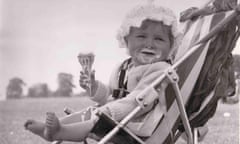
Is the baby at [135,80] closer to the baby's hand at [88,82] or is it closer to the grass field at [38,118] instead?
the baby's hand at [88,82]

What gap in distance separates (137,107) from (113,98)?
0.40m

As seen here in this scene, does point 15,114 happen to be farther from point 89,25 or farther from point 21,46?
point 89,25

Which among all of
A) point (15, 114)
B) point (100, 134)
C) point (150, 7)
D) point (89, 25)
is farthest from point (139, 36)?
point (15, 114)

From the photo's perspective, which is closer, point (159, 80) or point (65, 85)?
point (159, 80)

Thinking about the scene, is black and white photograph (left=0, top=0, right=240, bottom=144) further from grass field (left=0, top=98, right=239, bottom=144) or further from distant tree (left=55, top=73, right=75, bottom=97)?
grass field (left=0, top=98, right=239, bottom=144)

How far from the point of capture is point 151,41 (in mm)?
2123

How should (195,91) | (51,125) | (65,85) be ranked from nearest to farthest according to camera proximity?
(51,125) → (195,91) → (65,85)

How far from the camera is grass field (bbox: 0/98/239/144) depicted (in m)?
3.45

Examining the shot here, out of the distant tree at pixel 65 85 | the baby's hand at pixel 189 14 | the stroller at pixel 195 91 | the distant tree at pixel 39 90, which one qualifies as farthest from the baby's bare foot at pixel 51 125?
the distant tree at pixel 39 90

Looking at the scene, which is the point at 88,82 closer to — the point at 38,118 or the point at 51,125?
the point at 51,125

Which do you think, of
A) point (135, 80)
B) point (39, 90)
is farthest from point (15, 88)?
point (135, 80)

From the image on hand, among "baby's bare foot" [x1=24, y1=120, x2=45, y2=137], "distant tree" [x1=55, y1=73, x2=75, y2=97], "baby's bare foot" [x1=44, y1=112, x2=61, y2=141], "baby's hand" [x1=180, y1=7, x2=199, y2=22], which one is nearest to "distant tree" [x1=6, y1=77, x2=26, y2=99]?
"distant tree" [x1=55, y1=73, x2=75, y2=97]

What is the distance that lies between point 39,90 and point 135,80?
5.72ft

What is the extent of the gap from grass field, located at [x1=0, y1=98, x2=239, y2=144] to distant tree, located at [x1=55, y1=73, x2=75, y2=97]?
0.19m
